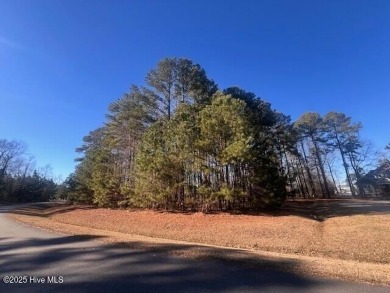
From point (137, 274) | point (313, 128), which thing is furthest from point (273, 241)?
point (313, 128)

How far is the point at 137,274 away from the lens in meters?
5.68

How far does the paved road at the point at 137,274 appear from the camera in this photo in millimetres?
5020

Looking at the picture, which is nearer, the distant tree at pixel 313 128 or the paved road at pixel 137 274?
the paved road at pixel 137 274

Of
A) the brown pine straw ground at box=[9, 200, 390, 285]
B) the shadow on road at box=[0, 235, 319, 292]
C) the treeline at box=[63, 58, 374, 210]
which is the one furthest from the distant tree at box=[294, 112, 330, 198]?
the shadow on road at box=[0, 235, 319, 292]

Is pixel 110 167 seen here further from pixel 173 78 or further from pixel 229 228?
pixel 229 228

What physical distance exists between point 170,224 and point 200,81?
574 inches

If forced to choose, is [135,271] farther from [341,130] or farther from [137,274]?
[341,130]

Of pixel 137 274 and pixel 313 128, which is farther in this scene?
pixel 313 128

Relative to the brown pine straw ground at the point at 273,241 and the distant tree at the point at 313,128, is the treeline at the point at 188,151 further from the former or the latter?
the distant tree at the point at 313,128

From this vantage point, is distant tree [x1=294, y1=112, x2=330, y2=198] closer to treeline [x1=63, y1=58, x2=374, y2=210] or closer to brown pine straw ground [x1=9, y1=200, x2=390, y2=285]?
treeline [x1=63, y1=58, x2=374, y2=210]

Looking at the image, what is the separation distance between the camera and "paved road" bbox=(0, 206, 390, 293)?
16.5 feet

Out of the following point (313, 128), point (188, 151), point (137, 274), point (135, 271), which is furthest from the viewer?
point (313, 128)

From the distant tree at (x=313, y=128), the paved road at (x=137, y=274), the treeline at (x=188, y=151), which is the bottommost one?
the paved road at (x=137, y=274)

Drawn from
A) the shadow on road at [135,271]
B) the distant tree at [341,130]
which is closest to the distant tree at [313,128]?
the distant tree at [341,130]
